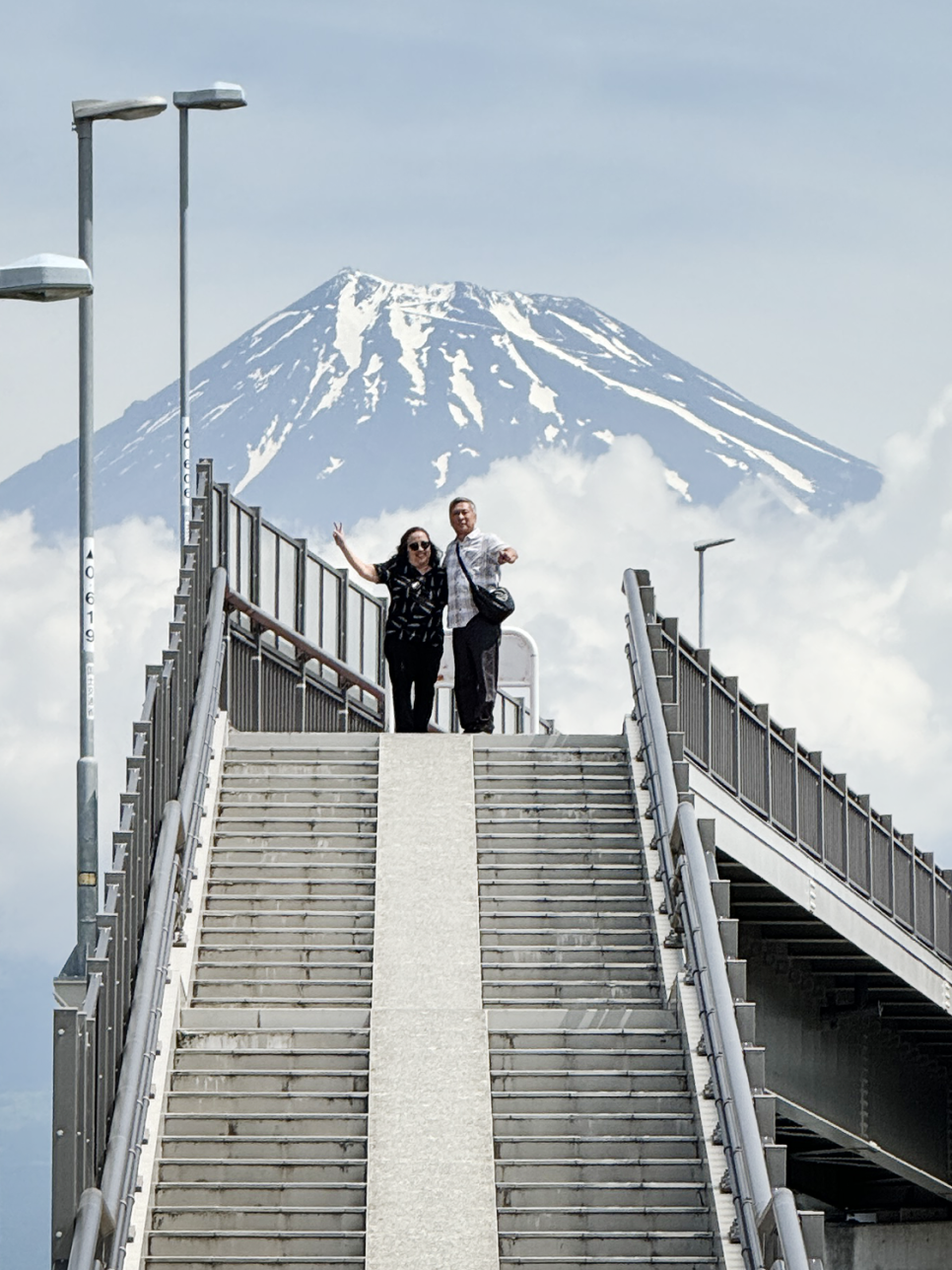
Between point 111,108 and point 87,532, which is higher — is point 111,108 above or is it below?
above

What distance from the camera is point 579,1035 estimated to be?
14.5 m

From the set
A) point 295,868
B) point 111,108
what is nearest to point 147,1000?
point 295,868

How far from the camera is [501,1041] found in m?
14.4

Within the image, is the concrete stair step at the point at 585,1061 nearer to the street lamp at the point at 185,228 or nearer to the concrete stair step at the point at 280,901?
the concrete stair step at the point at 280,901

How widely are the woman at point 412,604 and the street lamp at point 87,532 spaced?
1944 millimetres

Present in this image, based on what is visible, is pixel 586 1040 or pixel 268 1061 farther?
pixel 586 1040

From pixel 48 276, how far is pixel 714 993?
6201 millimetres

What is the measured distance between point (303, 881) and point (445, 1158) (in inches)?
134

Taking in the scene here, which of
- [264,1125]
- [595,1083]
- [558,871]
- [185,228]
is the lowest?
[264,1125]

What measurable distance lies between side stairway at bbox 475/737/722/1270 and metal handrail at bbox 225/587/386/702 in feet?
14.2

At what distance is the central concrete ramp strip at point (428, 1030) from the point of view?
12.7 m

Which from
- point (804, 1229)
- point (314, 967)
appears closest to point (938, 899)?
point (314, 967)

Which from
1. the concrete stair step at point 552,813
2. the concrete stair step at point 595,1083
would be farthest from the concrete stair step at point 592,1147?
the concrete stair step at point 552,813

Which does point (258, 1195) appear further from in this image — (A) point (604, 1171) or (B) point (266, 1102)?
(A) point (604, 1171)
